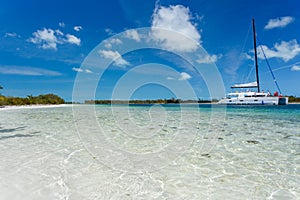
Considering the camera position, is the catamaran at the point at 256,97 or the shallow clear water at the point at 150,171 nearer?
the shallow clear water at the point at 150,171

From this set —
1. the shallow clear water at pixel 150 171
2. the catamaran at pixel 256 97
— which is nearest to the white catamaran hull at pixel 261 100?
the catamaran at pixel 256 97

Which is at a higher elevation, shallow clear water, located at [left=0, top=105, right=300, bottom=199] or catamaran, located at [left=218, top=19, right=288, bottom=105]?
catamaran, located at [left=218, top=19, right=288, bottom=105]

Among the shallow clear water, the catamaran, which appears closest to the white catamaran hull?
the catamaran

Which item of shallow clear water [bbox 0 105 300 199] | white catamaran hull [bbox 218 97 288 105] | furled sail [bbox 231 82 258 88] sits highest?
furled sail [bbox 231 82 258 88]

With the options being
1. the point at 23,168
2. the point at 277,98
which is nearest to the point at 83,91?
the point at 23,168

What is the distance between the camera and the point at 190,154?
4.88 m

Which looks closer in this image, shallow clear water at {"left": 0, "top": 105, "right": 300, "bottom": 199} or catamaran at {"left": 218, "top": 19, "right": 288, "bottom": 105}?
shallow clear water at {"left": 0, "top": 105, "right": 300, "bottom": 199}

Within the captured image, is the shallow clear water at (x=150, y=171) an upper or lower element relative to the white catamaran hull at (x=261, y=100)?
lower

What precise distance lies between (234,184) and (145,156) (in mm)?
2335

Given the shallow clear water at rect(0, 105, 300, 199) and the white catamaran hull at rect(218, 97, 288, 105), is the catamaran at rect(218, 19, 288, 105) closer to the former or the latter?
the white catamaran hull at rect(218, 97, 288, 105)

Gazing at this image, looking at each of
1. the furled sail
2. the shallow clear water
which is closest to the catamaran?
the furled sail

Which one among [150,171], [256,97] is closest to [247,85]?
[256,97]

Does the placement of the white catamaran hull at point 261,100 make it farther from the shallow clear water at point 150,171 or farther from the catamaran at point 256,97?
the shallow clear water at point 150,171

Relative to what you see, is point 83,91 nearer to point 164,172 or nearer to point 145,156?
point 145,156
